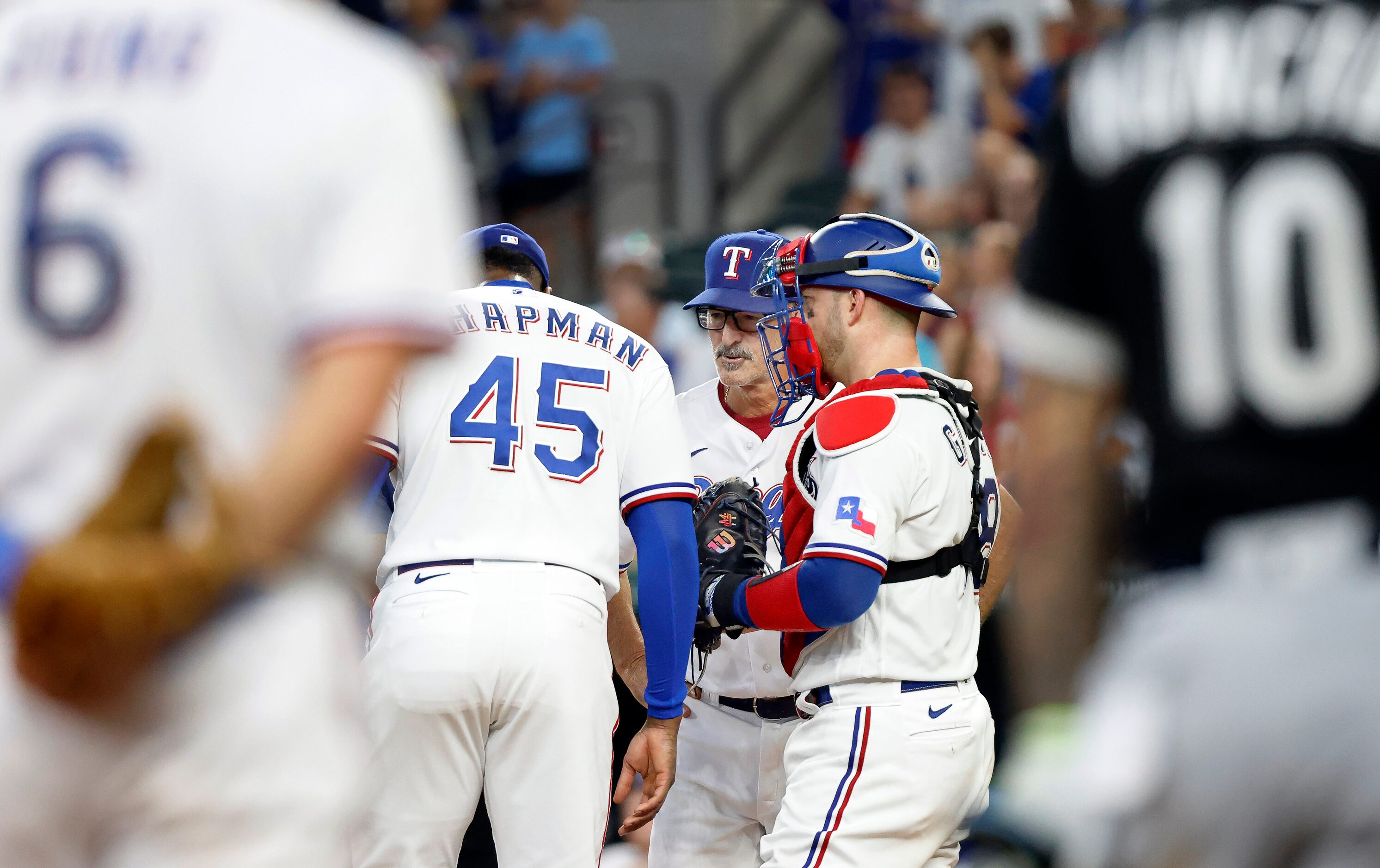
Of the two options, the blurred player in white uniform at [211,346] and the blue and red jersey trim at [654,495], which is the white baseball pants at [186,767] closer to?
the blurred player in white uniform at [211,346]

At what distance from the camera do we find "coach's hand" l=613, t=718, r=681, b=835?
4.68 metres

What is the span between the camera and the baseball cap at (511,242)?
5242mm

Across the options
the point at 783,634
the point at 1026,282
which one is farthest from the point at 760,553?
the point at 1026,282

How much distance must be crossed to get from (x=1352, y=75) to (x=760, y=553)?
3045 mm

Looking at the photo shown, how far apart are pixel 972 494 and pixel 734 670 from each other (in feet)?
4.36

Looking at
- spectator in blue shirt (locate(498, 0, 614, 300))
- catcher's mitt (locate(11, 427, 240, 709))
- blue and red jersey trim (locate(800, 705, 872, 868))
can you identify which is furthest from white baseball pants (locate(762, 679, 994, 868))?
spectator in blue shirt (locate(498, 0, 614, 300))

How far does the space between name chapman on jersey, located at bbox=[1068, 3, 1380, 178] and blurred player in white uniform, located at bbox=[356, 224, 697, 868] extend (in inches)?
99.8

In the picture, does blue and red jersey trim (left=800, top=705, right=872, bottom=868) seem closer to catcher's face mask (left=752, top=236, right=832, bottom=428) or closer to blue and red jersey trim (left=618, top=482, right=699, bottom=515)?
blue and red jersey trim (left=618, top=482, right=699, bottom=515)

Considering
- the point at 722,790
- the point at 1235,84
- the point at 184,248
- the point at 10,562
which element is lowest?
the point at 722,790

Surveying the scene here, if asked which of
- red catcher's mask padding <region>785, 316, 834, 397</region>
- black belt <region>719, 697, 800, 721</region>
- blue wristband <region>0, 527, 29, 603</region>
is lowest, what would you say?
black belt <region>719, 697, 800, 721</region>

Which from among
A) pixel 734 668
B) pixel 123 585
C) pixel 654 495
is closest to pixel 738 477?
pixel 734 668

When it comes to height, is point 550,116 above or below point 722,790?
above

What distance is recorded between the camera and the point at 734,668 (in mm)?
5184

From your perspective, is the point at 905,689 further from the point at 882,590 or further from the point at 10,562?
the point at 10,562
